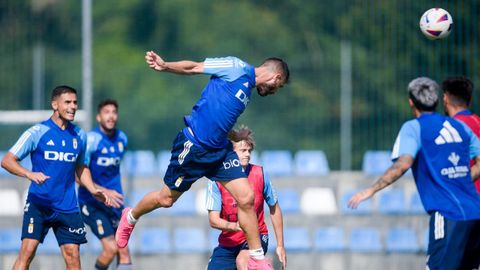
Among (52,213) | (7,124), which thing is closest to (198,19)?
(7,124)

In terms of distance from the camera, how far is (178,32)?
728 inches

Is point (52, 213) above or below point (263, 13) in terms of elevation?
below

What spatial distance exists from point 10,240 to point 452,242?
7.77 m

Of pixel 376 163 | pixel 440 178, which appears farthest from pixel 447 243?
pixel 376 163

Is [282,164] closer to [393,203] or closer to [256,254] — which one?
[393,203]

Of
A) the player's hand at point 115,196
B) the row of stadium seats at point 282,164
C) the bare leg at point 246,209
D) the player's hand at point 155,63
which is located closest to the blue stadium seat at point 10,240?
the row of stadium seats at point 282,164

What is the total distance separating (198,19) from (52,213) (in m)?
10.3

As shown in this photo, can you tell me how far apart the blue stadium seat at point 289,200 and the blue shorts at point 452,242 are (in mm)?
6507

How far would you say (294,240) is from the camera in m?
13.6

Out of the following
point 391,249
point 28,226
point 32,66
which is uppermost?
point 32,66

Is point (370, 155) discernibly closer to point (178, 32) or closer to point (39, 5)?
point (178, 32)

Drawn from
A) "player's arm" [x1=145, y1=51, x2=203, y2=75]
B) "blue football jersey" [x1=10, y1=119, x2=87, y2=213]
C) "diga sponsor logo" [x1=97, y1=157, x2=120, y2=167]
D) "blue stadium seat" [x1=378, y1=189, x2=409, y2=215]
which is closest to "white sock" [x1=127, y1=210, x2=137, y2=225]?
"blue football jersey" [x1=10, y1=119, x2=87, y2=213]

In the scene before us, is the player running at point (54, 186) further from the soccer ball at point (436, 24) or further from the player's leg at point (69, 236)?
the soccer ball at point (436, 24)

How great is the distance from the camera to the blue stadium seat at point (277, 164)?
14.2 metres
